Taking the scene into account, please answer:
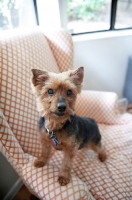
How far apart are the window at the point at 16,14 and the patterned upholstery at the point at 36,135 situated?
1.24 feet

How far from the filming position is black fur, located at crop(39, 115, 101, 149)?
42.7 inches

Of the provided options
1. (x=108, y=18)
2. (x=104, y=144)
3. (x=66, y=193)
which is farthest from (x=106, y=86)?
(x=66, y=193)

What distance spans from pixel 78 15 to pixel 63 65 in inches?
40.0

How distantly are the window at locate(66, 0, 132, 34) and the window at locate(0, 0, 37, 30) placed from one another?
52 cm

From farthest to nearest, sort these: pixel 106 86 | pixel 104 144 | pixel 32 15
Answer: pixel 106 86, pixel 32 15, pixel 104 144

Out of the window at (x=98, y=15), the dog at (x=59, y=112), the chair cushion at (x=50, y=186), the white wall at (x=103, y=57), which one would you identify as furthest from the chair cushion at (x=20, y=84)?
the window at (x=98, y=15)

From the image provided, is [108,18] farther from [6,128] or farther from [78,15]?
[6,128]

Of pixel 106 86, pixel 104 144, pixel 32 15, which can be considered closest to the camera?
pixel 104 144

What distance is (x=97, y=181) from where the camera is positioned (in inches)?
44.6

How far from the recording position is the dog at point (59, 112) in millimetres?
968

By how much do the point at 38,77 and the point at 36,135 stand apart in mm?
444

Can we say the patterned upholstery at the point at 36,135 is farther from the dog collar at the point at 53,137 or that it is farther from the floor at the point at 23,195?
the floor at the point at 23,195

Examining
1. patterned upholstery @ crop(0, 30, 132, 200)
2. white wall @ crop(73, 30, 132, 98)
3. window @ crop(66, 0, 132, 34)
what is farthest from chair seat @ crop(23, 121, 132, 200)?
window @ crop(66, 0, 132, 34)

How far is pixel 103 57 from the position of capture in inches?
84.5
